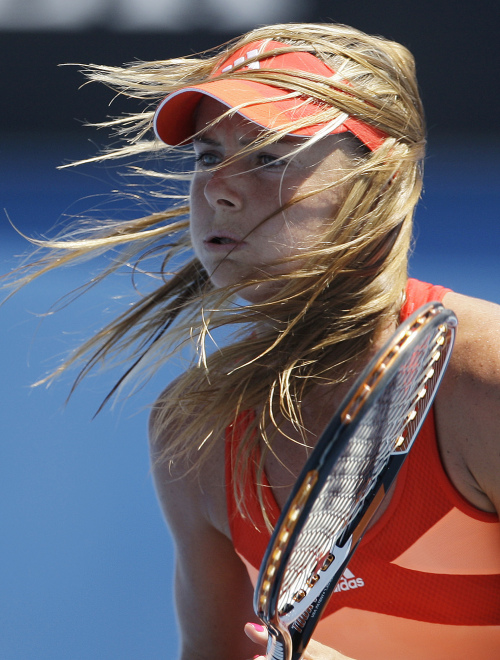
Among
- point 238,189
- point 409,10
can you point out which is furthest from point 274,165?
point 409,10

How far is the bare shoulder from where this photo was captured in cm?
100

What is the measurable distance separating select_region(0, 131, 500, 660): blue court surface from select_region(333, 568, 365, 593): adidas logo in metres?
0.59

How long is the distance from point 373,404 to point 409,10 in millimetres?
4303

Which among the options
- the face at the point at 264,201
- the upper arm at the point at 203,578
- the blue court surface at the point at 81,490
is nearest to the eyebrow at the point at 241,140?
the face at the point at 264,201

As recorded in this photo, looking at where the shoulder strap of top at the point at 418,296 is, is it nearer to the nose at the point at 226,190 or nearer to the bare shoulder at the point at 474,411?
the bare shoulder at the point at 474,411

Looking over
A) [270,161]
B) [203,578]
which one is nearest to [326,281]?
[270,161]

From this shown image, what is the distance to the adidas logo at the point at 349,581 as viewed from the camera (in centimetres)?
113

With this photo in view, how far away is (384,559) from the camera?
3.64 ft

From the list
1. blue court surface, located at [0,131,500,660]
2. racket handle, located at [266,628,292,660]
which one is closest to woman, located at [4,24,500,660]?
racket handle, located at [266,628,292,660]

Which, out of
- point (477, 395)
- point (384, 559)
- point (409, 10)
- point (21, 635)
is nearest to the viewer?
point (477, 395)

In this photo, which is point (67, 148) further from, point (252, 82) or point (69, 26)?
point (252, 82)

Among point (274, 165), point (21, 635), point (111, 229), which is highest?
point (274, 165)

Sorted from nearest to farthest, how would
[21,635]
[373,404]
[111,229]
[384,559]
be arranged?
[373,404], [384,559], [111,229], [21,635]

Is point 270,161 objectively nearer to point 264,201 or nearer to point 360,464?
point 264,201
